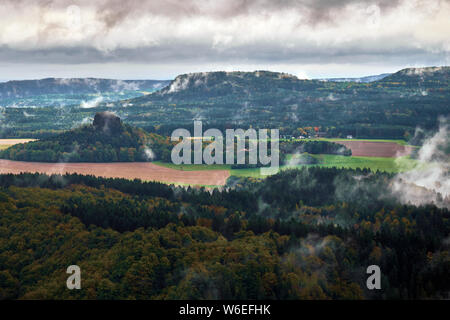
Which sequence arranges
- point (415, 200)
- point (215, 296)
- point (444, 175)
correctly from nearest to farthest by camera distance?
1. point (215, 296)
2. point (415, 200)
3. point (444, 175)

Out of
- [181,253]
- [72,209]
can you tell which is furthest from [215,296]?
[72,209]

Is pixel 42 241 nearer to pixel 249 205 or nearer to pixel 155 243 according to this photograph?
pixel 155 243

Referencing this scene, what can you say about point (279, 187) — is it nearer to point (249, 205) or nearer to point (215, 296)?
point (249, 205)

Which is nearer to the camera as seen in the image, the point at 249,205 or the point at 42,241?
the point at 42,241
